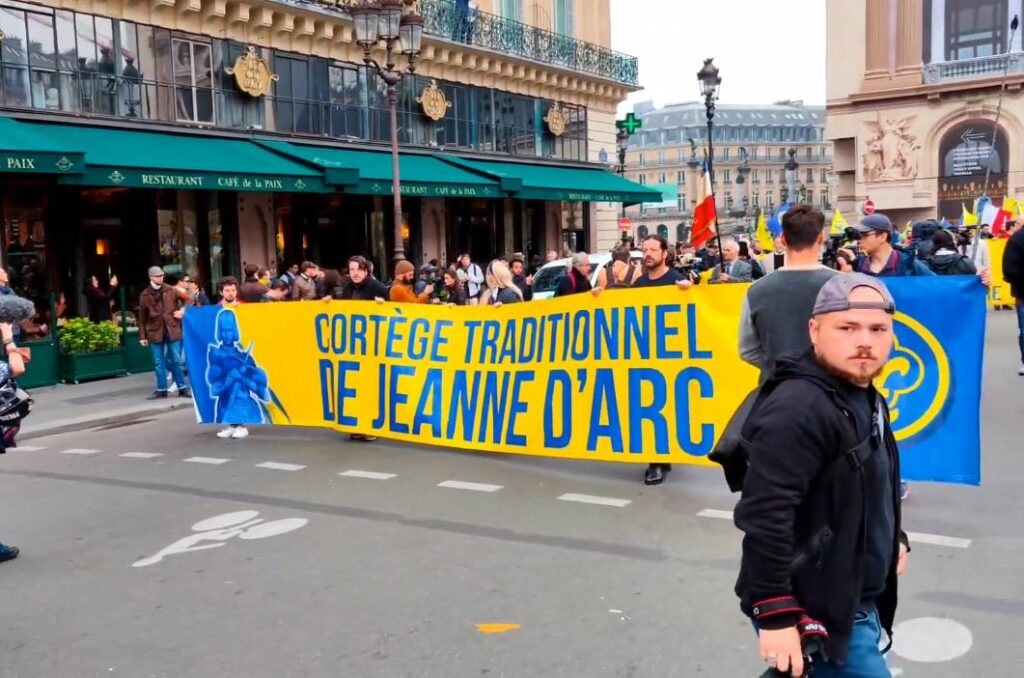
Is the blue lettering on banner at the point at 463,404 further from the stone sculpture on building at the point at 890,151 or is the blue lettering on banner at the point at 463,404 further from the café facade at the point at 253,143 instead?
the stone sculpture on building at the point at 890,151

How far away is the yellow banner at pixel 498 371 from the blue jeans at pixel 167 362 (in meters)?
3.35

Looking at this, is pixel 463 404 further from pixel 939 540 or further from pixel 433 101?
pixel 433 101

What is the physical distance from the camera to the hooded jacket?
2301mm

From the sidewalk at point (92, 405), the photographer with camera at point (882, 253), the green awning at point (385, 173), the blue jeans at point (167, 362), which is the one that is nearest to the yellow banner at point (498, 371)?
the photographer with camera at point (882, 253)

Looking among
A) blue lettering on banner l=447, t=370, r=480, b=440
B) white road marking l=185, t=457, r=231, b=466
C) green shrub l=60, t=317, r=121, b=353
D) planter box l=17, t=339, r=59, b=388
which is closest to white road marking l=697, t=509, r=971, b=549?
blue lettering on banner l=447, t=370, r=480, b=440

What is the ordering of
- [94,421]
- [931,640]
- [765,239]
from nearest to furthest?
1. [931,640]
2. [94,421]
3. [765,239]

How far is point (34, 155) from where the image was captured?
47.9ft

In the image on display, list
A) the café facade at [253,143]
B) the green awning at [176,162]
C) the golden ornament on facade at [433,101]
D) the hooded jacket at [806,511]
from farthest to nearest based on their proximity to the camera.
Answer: the golden ornament on facade at [433,101]
the café facade at [253,143]
the green awning at [176,162]
the hooded jacket at [806,511]

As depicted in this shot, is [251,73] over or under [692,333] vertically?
over

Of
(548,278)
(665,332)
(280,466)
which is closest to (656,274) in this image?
(665,332)

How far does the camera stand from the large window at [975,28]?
48.3 metres

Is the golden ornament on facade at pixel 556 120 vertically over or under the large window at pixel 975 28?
under

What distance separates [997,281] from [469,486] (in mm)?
16191

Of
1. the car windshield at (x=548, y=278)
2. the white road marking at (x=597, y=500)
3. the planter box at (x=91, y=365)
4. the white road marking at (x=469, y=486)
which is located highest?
the car windshield at (x=548, y=278)
